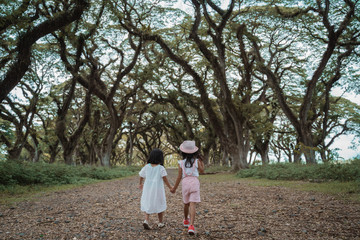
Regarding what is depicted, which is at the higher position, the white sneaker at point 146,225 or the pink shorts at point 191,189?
the pink shorts at point 191,189

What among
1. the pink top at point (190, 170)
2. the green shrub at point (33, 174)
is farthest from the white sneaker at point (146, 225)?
the green shrub at point (33, 174)

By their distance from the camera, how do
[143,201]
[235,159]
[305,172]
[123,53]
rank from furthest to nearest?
[123,53] < [235,159] < [305,172] < [143,201]

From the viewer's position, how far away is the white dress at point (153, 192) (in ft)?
Answer: 14.0

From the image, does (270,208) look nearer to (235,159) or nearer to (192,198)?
(192,198)

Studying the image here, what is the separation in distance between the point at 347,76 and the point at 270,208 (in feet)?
48.0

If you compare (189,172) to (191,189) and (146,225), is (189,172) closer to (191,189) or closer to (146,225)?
(191,189)

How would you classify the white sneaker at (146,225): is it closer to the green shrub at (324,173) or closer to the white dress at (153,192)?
the white dress at (153,192)

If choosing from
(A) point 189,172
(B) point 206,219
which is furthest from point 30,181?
(A) point 189,172

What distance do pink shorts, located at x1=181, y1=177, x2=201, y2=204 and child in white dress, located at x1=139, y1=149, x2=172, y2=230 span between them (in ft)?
0.94

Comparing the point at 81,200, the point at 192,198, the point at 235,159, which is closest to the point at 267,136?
the point at 235,159

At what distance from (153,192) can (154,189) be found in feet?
0.17

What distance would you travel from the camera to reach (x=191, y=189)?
4.10 meters

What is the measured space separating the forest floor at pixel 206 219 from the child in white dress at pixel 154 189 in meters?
0.30

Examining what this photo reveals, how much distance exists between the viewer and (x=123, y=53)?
19062 millimetres
